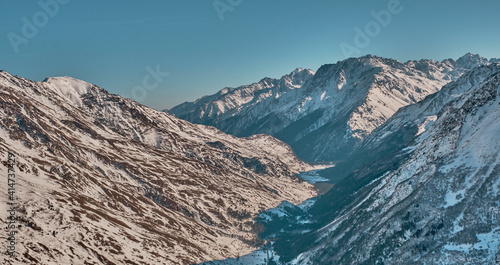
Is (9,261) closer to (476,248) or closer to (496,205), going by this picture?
(476,248)

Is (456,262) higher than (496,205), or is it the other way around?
(496,205)

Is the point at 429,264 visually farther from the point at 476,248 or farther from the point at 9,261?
the point at 9,261

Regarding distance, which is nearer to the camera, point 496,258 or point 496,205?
point 496,258

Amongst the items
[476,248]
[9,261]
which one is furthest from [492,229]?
[9,261]

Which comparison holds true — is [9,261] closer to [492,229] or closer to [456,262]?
[456,262]

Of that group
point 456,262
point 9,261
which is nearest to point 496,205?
point 456,262

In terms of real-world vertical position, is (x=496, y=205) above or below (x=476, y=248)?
above

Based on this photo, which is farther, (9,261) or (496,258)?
(9,261)
